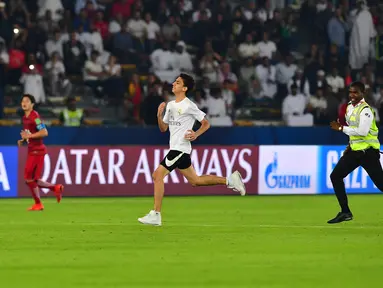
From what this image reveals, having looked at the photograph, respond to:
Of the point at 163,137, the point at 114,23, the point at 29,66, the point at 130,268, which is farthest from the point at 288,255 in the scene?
the point at 114,23

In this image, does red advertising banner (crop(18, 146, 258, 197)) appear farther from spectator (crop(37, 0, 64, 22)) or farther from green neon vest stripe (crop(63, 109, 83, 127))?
spectator (crop(37, 0, 64, 22))

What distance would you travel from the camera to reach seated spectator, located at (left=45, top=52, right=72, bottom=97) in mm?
26500

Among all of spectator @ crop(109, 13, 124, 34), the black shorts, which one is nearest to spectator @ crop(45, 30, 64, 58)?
spectator @ crop(109, 13, 124, 34)

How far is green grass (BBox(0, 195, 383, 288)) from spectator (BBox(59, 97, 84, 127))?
205 inches

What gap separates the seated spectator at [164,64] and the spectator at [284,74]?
2770 mm

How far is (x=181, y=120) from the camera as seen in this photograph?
50.7 ft

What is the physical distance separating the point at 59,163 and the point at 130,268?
11736 millimetres

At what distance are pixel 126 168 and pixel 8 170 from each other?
246 centimetres

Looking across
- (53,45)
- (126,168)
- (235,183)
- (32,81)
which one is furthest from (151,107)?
(235,183)

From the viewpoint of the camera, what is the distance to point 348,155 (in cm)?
1598

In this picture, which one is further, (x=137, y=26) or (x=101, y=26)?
(x=137, y=26)

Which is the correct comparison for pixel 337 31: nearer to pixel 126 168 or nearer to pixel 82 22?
pixel 82 22

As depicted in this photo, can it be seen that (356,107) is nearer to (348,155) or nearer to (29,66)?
(348,155)

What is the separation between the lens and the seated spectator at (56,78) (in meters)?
26.5
